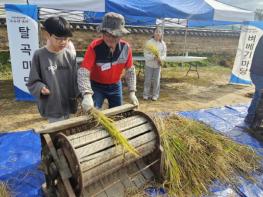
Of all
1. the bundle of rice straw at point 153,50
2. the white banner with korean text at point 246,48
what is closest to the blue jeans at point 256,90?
the bundle of rice straw at point 153,50

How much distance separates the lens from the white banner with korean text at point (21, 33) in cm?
495

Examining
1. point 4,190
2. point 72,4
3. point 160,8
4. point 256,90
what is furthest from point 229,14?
point 4,190

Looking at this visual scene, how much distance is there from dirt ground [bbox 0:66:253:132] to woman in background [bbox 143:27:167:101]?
33 cm

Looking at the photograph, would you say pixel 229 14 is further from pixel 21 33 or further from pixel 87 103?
pixel 87 103

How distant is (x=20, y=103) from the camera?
5.64 metres

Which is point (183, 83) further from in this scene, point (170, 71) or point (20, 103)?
point (20, 103)

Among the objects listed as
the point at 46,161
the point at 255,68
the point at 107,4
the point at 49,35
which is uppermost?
the point at 107,4

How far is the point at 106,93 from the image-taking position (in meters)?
3.02

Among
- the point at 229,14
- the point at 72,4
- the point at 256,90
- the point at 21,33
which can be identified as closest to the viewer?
the point at 256,90

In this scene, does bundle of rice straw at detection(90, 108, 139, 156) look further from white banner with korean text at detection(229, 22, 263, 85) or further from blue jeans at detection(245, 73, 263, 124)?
white banner with korean text at detection(229, 22, 263, 85)

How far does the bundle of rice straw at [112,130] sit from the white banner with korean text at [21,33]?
3336mm

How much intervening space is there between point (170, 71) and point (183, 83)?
1.79m

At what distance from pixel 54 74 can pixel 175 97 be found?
15.8 feet

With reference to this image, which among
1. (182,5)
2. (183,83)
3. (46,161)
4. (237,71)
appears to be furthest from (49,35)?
(237,71)
